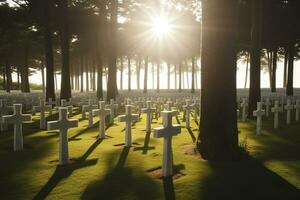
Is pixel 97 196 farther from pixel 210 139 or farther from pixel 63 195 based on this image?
pixel 210 139

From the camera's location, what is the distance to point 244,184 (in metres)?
5.91

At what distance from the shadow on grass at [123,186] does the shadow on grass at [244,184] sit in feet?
2.66

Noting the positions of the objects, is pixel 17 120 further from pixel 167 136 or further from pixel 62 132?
pixel 167 136

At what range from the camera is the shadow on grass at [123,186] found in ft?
17.5

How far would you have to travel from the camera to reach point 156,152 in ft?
26.7

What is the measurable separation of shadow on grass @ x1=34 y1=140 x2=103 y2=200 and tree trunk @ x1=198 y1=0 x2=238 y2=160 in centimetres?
250

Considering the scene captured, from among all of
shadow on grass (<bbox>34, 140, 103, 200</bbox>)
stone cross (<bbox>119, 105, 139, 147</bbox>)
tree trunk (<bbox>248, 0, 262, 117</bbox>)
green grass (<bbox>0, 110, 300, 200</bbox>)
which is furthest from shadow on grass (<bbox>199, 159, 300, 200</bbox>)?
tree trunk (<bbox>248, 0, 262, 117</bbox>)

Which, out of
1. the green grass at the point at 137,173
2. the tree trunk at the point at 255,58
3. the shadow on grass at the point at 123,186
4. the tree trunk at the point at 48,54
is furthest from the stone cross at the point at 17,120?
the tree trunk at the point at 48,54

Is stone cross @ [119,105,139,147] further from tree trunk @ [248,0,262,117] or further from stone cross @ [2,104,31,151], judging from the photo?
tree trunk @ [248,0,262,117]

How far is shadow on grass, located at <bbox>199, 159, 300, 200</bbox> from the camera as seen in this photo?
17.7 ft

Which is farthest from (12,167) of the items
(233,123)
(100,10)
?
(100,10)

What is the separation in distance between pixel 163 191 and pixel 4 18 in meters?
23.6

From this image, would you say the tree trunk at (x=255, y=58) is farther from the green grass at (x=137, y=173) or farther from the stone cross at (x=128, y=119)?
the stone cross at (x=128, y=119)

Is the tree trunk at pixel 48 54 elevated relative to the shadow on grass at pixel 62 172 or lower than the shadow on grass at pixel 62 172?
elevated
